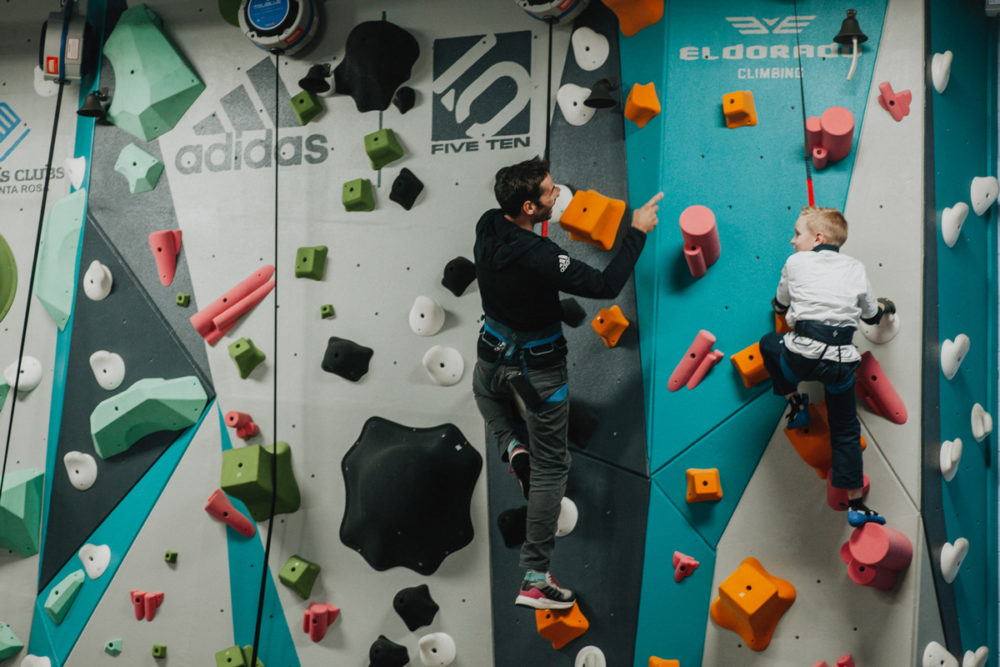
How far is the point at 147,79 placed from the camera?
3.66 meters

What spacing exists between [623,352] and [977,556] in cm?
141

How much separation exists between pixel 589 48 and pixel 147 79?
1.86 metres

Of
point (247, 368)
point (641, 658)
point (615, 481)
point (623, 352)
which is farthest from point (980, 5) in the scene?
point (247, 368)

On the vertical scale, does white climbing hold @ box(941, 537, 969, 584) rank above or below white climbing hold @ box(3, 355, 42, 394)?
below

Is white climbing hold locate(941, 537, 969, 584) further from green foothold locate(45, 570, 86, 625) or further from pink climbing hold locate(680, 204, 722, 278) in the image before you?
green foothold locate(45, 570, 86, 625)

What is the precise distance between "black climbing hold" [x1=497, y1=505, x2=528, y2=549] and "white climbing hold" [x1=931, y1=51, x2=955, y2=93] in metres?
2.05

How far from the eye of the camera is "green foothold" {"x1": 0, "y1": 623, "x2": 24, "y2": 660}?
3676 mm

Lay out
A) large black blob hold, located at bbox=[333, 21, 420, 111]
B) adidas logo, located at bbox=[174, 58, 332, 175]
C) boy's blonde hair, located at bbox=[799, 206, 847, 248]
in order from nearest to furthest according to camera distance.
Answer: boy's blonde hair, located at bbox=[799, 206, 847, 248], large black blob hold, located at bbox=[333, 21, 420, 111], adidas logo, located at bbox=[174, 58, 332, 175]

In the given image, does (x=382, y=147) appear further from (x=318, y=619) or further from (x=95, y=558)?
(x=95, y=558)

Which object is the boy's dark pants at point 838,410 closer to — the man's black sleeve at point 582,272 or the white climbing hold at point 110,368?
the man's black sleeve at point 582,272

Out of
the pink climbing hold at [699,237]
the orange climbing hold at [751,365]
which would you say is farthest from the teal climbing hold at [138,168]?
the orange climbing hold at [751,365]

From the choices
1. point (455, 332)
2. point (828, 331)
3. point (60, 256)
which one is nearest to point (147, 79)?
point (60, 256)

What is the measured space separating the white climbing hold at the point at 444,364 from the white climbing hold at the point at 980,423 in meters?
1.80

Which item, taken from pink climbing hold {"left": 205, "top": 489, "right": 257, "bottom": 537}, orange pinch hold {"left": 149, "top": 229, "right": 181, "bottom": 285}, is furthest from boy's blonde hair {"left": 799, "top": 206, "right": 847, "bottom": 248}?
orange pinch hold {"left": 149, "top": 229, "right": 181, "bottom": 285}
